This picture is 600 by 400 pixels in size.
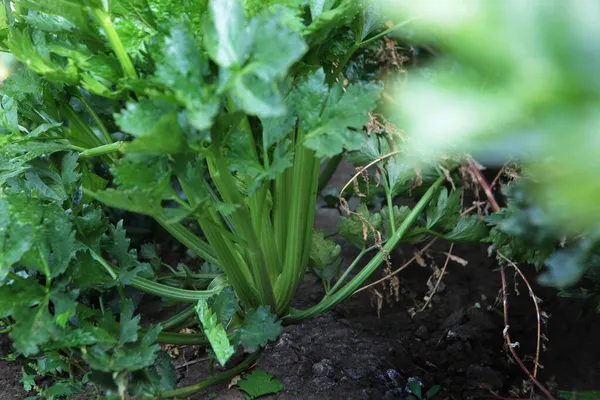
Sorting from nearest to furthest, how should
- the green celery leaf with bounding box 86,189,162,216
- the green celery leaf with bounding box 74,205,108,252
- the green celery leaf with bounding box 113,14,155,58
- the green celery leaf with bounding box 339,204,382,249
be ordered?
the green celery leaf with bounding box 86,189,162,216 → the green celery leaf with bounding box 113,14,155,58 → the green celery leaf with bounding box 74,205,108,252 → the green celery leaf with bounding box 339,204,382,249

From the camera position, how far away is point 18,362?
1.34m

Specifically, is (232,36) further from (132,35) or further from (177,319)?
(177,319)

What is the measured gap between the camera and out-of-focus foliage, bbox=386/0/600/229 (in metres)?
0.54

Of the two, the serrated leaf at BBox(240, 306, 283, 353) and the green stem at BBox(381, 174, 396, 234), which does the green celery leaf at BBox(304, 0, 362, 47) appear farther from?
the serrated leaf at BBox(240, 306, 283, 353)

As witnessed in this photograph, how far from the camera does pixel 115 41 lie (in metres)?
0.87

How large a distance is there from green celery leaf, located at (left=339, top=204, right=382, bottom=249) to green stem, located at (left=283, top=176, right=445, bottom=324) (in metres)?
0.05

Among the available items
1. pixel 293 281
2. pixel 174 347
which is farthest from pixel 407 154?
pixel 174 347

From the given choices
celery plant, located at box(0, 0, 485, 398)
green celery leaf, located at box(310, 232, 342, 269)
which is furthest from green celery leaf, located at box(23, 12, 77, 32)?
green celery leaf, located at box(310, 232, 342, 269)

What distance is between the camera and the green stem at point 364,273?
1199mm

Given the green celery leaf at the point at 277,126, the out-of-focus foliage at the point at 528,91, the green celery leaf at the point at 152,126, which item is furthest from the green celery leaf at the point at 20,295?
the out-of-focus foliage at the point at 528,91

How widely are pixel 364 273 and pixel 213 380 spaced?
0.36 meters

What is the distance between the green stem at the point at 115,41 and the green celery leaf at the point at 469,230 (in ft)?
2.34

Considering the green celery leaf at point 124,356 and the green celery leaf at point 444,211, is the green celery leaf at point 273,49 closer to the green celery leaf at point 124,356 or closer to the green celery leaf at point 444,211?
the green celery leaf at point 124,356

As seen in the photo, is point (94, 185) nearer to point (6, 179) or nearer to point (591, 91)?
point (6, 179)
